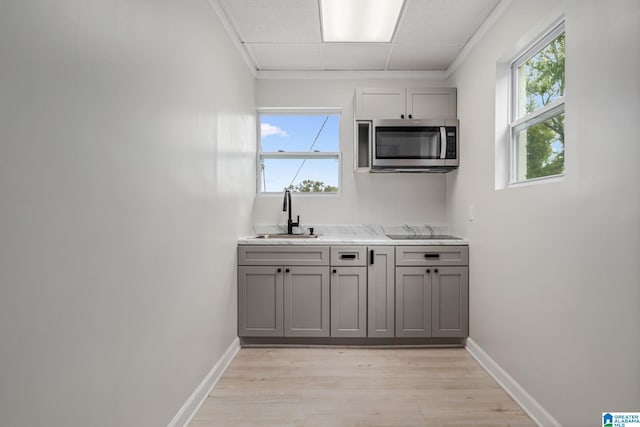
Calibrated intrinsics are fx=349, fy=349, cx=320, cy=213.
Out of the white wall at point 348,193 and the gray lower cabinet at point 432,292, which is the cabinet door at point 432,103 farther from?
the gray lower cabinet at point 432,292

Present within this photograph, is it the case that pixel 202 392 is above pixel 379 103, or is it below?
below

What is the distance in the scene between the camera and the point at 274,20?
2623 millimetres

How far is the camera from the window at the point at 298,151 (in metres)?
3.72

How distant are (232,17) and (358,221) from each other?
2.16 metres

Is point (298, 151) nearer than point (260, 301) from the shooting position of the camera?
No

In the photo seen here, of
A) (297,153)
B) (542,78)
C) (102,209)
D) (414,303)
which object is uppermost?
(542,78)

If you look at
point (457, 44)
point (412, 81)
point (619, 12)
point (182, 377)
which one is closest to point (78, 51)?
point (182, 377)

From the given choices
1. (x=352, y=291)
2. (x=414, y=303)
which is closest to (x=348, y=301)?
(x=352, y=291)

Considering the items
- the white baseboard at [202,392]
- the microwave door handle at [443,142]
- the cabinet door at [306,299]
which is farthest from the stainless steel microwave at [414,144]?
the white baseboard at [202,392]

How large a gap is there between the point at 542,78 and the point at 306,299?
2341 mm

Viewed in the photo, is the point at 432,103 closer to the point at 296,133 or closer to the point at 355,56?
the point at 355,56

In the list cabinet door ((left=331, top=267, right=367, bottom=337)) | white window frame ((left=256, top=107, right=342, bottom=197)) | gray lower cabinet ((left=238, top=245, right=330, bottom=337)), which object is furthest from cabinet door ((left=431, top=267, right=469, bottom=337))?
white window frame ((left=256, top=107, right=342, bottom=197))

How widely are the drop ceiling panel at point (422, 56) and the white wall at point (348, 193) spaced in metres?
0.44

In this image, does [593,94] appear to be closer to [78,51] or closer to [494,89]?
[494,89]
